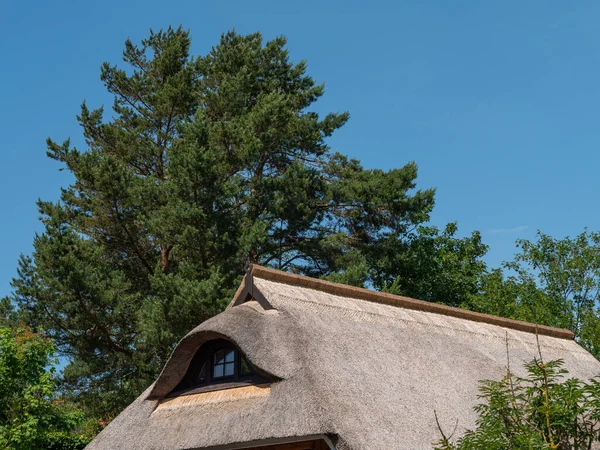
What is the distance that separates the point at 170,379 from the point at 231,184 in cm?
1197

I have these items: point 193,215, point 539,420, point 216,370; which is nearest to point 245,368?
point 216,370

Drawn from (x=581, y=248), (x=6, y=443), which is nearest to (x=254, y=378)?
(x=6, y=443)

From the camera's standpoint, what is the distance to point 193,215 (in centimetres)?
2362

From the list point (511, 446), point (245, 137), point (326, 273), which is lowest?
point (511, 446)

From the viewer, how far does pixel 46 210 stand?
27500 mm

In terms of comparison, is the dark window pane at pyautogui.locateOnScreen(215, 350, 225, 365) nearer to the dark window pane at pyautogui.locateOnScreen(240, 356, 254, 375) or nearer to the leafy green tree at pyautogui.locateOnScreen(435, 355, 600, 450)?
the dark window pane at pyautogui.locateOnScreen(240, 356, 254, 375)

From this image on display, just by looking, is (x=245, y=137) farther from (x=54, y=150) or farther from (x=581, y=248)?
(x=581, y=248)

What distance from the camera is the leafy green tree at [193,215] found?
947 inches

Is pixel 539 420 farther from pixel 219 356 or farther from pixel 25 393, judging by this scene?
pixel 25 393

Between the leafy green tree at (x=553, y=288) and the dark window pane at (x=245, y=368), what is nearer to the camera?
the dark window pane at (x=245, y=368)

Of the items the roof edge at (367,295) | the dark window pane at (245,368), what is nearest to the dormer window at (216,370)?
the dark window pane at (245,368)

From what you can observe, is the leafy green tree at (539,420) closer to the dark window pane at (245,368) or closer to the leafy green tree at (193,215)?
the dark window pane at (245,368)

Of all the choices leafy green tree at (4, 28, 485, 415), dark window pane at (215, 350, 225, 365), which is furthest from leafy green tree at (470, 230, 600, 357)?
dark window pane at (215, 350, 225, 365)

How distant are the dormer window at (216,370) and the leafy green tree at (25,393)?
5.98 metres
